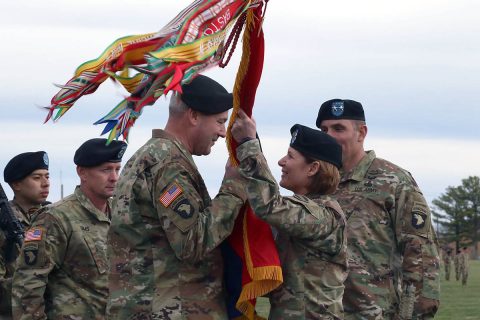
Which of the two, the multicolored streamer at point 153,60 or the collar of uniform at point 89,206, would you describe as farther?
the collar of uniform at point 89,206

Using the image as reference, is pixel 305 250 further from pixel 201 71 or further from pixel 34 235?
pixel 34 235

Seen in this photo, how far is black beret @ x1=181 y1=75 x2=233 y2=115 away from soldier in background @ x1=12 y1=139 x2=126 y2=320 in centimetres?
286

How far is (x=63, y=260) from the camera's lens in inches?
332

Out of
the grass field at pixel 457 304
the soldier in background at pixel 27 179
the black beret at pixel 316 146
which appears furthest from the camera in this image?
the grass field at pixel 457 304

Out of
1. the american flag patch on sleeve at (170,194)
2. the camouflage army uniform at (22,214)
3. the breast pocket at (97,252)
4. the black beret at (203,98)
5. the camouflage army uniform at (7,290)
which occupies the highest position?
the black beret at (203,98)

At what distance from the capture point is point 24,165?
1027 cm

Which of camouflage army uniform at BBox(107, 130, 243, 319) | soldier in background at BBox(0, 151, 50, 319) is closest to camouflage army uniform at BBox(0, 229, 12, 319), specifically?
soldier in background at BBox(0, 151, 50, 319)

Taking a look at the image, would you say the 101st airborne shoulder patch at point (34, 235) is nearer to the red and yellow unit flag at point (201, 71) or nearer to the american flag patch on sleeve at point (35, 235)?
the american flag patch on sleeve at point (35, 235)

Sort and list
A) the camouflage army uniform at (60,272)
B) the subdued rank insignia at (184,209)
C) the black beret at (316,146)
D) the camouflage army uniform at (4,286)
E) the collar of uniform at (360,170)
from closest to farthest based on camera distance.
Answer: the subdued rank insignia at (184,209) → the black beret at (316,146) → the collar of uniform at (360,170) → the camouflage army uniform at (60,272) → the camouflage army uniform at (4,286)

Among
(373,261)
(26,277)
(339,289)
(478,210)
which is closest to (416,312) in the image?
(373,261)

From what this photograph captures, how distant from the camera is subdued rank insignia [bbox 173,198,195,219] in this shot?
5.57m

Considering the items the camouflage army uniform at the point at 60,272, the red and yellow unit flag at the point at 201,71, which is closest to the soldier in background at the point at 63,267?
the camouflage army uniform at the point at 60,272

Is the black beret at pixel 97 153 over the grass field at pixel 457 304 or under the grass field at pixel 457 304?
over

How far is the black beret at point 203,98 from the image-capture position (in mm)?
5898
